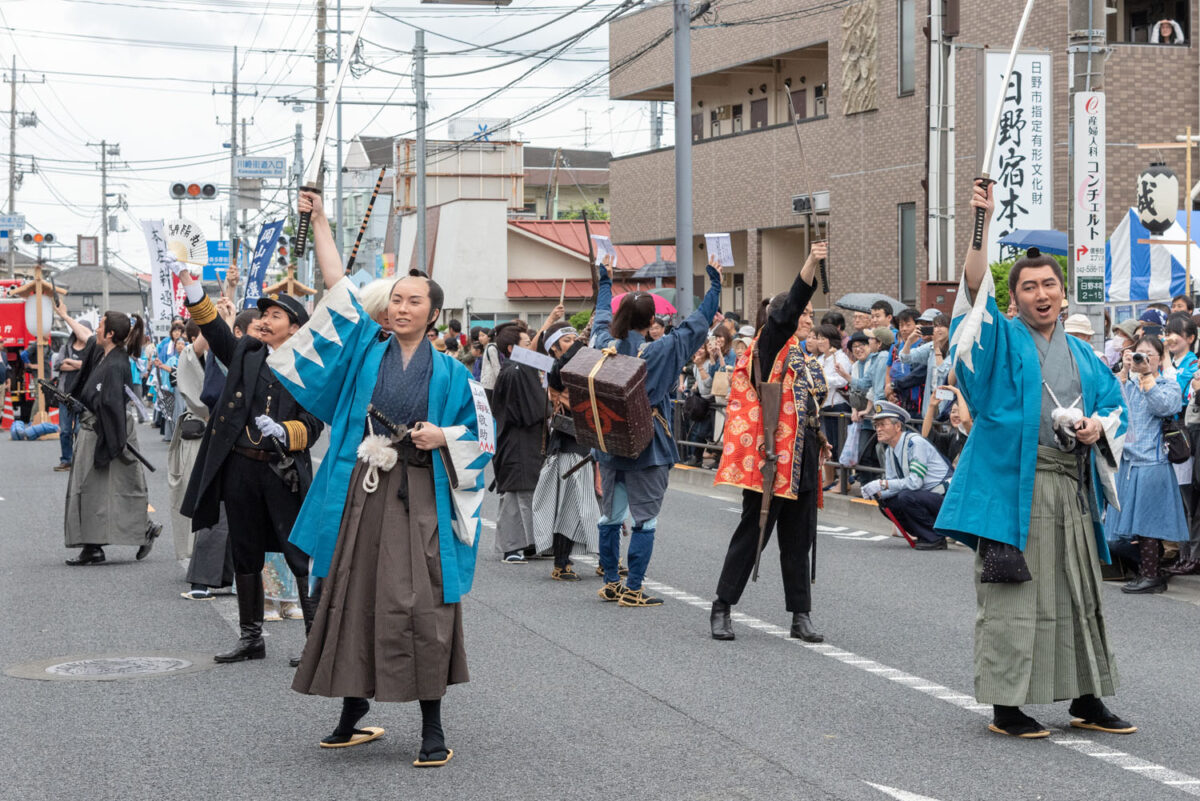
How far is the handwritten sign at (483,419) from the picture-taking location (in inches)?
231

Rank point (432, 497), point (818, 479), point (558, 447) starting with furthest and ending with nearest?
point (558, 447) → point (818, 479) → point (432, 497)

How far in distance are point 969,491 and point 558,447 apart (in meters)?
5.49

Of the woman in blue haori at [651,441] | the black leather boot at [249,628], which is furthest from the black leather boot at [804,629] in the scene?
the black leather boot at [249,628]

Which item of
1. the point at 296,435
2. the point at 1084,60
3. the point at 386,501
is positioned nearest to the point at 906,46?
the point at 1084,60

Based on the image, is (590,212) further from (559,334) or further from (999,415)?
(999,415)

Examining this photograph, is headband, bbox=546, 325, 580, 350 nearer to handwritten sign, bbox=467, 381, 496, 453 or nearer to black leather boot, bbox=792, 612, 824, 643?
black leather boot, bbox=792, 612, 824, 643

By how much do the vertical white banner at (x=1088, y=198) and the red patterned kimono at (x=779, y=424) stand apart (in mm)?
5163

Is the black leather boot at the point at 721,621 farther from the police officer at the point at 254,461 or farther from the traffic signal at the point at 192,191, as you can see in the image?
the traffic signal at the point at 192,191

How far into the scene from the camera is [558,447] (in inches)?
446

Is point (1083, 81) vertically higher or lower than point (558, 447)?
higher

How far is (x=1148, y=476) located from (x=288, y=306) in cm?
622

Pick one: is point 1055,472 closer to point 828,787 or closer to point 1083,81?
point 828,787

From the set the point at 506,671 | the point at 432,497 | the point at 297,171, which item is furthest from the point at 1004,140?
the point at 297,171

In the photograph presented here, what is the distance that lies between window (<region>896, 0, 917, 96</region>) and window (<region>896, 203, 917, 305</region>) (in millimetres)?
2081
